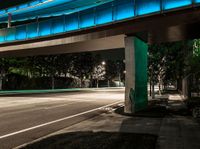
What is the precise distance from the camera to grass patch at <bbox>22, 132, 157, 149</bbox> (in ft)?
24.4

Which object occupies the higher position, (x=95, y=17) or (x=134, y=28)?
(x=95, y=17)

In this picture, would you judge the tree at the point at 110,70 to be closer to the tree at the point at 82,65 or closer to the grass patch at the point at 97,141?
the tree at the point at 82,65

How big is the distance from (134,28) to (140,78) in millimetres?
3381

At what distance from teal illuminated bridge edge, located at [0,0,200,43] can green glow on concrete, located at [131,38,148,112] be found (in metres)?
2.12

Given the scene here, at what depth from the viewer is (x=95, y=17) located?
19609mm

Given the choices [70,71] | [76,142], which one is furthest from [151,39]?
[70,71]

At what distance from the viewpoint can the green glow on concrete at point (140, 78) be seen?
16609 mm

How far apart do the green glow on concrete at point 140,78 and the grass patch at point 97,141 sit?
731 centimetres

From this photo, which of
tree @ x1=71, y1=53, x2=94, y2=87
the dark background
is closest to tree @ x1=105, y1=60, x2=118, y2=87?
tree @ x1=71, y1=53, x2=94, y2=87

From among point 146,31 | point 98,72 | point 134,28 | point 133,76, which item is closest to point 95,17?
point 134,28

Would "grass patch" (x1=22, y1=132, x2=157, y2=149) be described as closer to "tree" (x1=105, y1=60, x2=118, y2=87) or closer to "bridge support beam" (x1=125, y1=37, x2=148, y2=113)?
"bridge support beam" (x1=125, y1=37, x2=148, y2=113)

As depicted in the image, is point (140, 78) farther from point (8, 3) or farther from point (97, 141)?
point (8, 3)

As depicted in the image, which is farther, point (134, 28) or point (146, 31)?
point (146, 31)

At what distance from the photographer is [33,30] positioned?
85.6 ft
